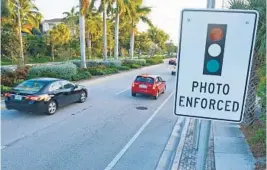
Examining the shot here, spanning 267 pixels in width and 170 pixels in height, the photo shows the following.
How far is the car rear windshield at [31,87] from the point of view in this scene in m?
9.62

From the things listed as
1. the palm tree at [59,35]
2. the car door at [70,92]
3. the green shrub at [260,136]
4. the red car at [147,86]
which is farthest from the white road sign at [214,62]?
the palm tree at [59,35]

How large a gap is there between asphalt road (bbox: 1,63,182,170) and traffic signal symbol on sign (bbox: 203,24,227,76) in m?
4.38

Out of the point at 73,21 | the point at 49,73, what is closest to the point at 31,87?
the point at 49,73

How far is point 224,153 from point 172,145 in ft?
5.03

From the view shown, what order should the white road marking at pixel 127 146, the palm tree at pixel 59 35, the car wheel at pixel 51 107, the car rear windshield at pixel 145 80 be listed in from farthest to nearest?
the palm tree at pixel 59 35 → the car rear windshield at pixel 145 80 → the car wheel at pixel 51 107 → the white road marking at pixel 127 146

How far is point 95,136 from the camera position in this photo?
7.72 metres

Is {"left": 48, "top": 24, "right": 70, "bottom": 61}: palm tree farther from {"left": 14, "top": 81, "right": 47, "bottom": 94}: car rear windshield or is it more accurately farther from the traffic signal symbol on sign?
the traffic signal symbol on sign

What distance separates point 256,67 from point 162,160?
4.54 metres

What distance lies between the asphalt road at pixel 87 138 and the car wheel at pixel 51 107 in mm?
179

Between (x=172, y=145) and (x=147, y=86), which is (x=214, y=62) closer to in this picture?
(x=172, y=145)

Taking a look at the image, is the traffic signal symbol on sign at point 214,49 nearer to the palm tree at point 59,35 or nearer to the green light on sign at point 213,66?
the green light on sign at point 213,66

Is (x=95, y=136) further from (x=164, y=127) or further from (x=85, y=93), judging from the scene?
(x=85, y=93)

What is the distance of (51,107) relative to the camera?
9930mm

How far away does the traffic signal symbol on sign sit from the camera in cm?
189
